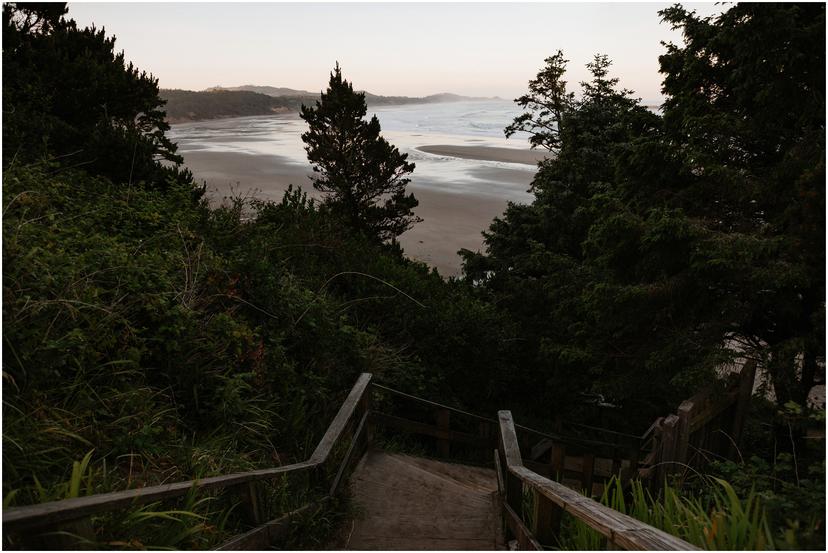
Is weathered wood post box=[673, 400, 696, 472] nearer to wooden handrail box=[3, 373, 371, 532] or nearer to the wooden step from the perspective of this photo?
the wooden step

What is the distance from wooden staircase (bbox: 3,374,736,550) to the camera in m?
1.95

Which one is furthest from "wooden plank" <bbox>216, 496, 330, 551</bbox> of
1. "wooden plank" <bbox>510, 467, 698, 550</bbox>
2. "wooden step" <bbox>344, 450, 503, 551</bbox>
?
"wooden plank" <bbox>510, 467, 698, 550</bbox>

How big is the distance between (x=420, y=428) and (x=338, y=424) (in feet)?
7.90

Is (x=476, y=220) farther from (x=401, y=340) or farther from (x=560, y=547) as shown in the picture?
(x=560, y=547)

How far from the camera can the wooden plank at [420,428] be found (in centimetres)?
625

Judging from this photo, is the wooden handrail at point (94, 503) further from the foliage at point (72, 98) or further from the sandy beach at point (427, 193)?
the sandy beach at point (427, 193)

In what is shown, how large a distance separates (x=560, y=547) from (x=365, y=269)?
301 inches

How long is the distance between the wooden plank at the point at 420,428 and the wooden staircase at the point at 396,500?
0.04 feet

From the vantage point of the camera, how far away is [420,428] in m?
6.61

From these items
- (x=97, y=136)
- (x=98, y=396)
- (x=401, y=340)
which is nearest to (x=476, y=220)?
(x=401, y=340)

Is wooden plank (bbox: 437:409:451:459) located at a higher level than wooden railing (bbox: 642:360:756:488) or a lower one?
lower

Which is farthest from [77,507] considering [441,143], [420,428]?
[441,143]

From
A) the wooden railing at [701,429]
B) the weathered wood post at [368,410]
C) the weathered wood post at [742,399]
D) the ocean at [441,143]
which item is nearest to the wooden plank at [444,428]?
the weathered wood post at [368,410]

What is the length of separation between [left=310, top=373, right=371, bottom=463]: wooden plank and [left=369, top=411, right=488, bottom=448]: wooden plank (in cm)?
77
